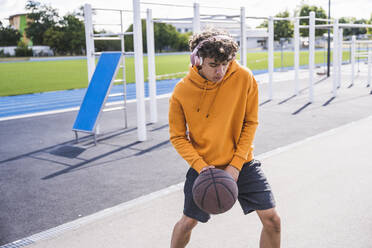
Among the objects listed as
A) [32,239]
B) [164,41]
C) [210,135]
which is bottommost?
[32,239]

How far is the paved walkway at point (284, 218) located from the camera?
3.55 metres

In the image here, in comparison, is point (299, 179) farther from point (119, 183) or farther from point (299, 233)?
point (119, 183)

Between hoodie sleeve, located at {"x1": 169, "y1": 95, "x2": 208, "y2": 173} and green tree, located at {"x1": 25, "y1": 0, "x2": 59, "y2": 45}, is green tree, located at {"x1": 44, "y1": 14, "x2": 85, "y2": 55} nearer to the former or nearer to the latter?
green tree, located at {"x1": 25, "y1": 0, "x2": 59, "y2": 45}

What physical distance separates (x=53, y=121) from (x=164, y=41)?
58.5 meters

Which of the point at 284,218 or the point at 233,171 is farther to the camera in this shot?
the point at 284,218

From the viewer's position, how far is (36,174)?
591 centimetres

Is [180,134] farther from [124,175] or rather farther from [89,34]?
[89,34]

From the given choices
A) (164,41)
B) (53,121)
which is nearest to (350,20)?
(164,41)

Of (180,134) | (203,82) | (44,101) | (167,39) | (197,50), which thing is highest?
(167,39)

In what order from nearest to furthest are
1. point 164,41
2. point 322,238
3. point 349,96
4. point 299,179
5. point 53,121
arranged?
point 322,238 → point 299,179 → point 53,121 → point 349,96 → point 164,41

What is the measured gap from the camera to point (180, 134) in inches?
108

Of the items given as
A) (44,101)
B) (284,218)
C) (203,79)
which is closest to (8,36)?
(44,101)

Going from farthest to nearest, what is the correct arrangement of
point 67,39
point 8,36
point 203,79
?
1. point 8,36
2. point 67,39
3. point 203,79

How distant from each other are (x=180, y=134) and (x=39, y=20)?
250 ft
